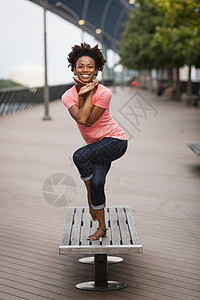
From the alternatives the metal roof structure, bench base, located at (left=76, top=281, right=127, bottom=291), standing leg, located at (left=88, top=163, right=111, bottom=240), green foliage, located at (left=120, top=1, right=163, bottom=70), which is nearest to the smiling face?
standing leg, located at (left=88, top=163, right=111, bottom=240)

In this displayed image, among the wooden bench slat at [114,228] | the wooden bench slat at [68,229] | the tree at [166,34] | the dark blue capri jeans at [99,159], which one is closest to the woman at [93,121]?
the dark blue capri jeans at [99,159]

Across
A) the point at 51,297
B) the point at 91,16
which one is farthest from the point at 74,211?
the point at 91,16

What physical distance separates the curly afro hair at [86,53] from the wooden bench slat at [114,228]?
1476 mm

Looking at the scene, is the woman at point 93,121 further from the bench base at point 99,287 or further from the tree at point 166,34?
the tree at point 166,34

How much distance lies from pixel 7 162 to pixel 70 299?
21.4ft

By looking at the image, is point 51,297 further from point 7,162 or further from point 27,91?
point 27,91

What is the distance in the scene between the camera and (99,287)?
405 cm

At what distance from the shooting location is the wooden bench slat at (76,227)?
3914mm

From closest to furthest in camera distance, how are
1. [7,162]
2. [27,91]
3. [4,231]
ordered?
[4,231] < [7,162] < [27,91]

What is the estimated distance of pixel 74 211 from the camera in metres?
4.75

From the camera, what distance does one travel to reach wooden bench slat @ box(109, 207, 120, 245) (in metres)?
3.89

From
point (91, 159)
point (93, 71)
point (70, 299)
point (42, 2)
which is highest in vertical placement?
point (42, 2)

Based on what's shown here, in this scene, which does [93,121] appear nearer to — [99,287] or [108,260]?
[99,287]

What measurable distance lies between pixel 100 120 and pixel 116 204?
317cm
